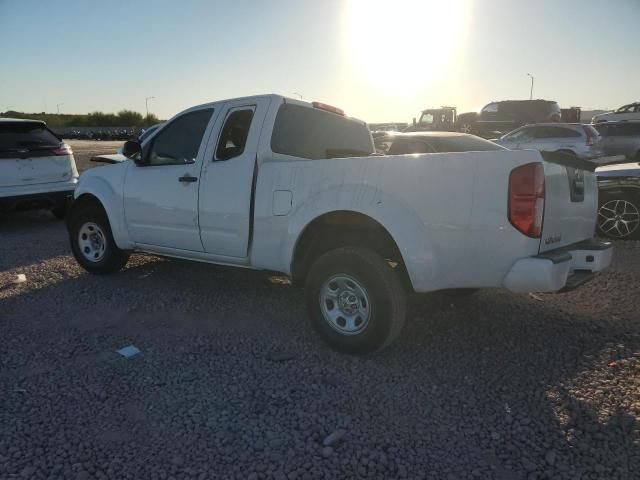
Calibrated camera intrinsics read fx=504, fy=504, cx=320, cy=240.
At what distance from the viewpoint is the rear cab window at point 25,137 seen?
26.9 ft

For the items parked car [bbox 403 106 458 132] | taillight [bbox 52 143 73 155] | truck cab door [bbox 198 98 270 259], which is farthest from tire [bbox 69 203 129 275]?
parked car [bbox 403 106 458 132]

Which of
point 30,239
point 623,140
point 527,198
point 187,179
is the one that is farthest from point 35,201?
point 623,140

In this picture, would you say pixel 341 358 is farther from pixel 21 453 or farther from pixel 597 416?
pixel 21 453

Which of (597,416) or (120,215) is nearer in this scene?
(597,416)

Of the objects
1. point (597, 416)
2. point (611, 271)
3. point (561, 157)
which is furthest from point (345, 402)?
point (611, 271)

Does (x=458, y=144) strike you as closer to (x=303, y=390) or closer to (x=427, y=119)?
(x=303, y=390)

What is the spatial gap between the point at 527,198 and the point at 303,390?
1.84 meters

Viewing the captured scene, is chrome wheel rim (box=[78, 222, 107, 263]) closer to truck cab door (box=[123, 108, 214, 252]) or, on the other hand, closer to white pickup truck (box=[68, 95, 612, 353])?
→ white pickup truck (box=[68, 95, 612, 353])

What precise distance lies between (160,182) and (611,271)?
5.15m

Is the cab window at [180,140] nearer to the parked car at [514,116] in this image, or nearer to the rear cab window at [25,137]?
the rear cab window at [25,137]

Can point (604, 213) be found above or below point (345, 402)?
above

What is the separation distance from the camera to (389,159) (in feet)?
11.2

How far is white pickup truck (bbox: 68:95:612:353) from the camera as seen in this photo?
10.2 ft

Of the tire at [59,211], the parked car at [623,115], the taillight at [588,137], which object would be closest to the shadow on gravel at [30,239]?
the tire at [59,211]
